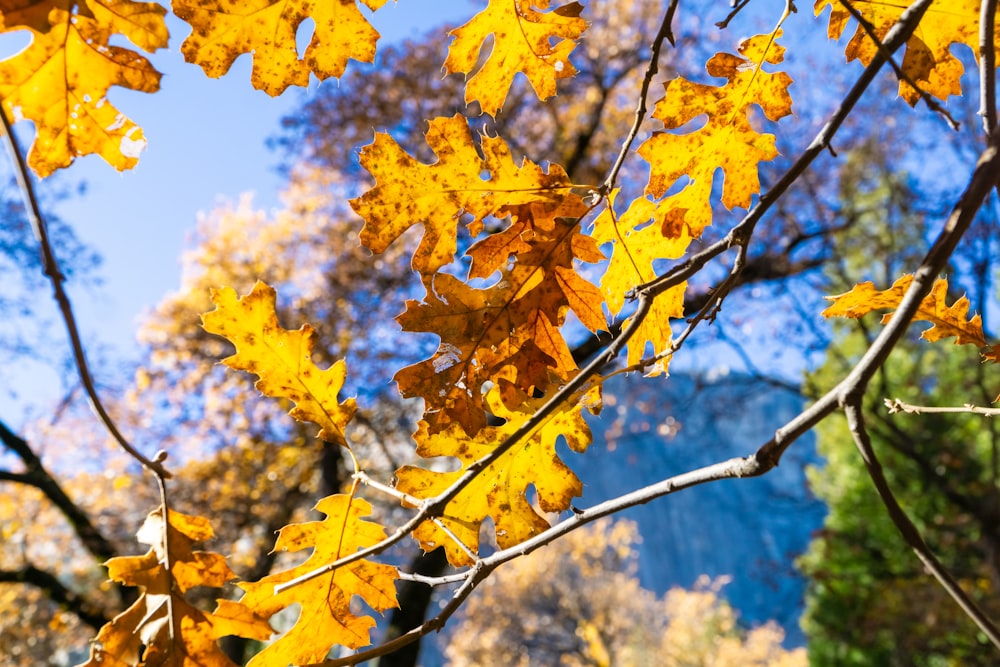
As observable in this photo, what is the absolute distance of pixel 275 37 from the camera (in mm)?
746

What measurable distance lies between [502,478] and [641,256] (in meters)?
0.34

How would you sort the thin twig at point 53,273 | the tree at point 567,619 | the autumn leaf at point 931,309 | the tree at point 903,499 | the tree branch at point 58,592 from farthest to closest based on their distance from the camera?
the tree at point 567,619
the tree at point 903,499
the tree branch at point 58,592
the autumn leaf at point 931,309
the thin twig at point 53,273

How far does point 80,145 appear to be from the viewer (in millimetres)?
733

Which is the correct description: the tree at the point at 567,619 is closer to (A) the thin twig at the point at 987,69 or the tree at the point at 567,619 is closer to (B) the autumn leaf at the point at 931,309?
(B) the autumn leaf at the point at 931,309

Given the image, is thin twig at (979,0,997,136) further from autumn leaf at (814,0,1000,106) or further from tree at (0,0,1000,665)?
autumn leaf at (814,0,1000,106)

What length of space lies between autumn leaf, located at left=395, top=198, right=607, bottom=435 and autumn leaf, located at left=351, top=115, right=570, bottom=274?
0.11ft

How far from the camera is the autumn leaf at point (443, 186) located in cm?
70

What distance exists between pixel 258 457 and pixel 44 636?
4.18m

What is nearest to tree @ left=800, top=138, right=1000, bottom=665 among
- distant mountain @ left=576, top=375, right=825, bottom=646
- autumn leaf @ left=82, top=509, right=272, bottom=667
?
autumn leaf @ left=82, top=509, right=272, bottom=667

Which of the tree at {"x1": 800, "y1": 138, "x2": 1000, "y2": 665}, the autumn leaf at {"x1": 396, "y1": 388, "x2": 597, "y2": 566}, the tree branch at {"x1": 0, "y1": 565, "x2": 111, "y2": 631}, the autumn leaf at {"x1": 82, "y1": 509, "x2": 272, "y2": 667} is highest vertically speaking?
the tree at {"x1": 800, "y1": 138, "x2": 1000, "y2": 665}

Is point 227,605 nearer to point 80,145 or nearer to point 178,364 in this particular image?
point 80,145

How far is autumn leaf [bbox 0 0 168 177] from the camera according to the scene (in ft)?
2.24

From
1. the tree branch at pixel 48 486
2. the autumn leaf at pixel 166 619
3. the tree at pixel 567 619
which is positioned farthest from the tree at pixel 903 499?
the tree at pixel 567 619

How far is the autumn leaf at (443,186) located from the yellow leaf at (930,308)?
35 centimetres
